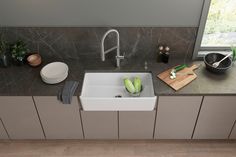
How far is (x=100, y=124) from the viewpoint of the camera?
6.79 feet

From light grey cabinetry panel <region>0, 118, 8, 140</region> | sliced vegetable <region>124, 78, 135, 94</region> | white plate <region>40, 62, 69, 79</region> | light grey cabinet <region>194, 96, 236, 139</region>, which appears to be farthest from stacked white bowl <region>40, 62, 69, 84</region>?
light grey cabinet <region>194, 96, 236, 139</region>

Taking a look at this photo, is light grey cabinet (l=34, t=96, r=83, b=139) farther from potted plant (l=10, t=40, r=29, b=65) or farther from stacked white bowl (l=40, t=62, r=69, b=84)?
potted plant (l=10, t=40, r=29, b=65)

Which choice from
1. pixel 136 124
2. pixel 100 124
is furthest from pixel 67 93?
pixel 136 124

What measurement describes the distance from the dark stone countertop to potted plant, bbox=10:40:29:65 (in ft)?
0.29

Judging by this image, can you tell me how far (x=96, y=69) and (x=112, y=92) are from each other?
0.26 metres

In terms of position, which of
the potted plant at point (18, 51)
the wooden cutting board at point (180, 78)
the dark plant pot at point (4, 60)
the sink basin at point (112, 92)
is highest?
the potted plant at point (18, 51)

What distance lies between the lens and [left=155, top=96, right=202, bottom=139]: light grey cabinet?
6.13 ft

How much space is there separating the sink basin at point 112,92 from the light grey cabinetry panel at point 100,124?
0.33 feet

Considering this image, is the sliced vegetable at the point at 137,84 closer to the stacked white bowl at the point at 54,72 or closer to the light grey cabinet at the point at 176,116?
the light grey cabinet at the point at 176,116

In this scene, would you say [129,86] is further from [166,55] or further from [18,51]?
[18,51]

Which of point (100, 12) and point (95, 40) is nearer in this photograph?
point (100, 12)

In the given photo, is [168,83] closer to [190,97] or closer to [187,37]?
[190,97]

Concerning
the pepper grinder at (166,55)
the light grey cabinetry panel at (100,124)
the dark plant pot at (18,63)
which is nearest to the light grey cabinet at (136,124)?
the light grey cabinetry panel at (100,124)

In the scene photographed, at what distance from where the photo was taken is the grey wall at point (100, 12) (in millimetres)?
1854
